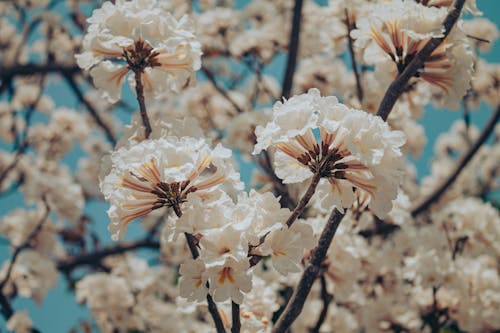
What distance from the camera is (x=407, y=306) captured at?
3.53 m

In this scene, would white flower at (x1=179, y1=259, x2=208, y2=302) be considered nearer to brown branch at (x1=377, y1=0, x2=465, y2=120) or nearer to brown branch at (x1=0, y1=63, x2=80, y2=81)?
brown branch at (x1=377, y1=0, x2=465, y2=120)

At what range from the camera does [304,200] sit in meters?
1.31

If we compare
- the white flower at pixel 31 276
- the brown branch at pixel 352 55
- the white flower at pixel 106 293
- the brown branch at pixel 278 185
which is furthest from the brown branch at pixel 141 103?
the white flower at pixel 106 293

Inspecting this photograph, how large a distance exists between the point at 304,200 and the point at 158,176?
36 centimetres

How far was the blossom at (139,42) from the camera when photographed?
1.63 m

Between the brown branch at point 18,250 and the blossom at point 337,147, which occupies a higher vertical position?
the blossom at point 337,147

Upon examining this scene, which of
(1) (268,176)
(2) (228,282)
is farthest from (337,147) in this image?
(1) (268,176)

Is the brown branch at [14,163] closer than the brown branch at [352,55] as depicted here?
No

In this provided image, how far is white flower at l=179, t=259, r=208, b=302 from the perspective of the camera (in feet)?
4.35

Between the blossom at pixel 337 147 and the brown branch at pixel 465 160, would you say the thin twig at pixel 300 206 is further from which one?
the brown branch at pixel 465 160

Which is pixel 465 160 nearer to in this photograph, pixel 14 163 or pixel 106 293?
pixel 106 293

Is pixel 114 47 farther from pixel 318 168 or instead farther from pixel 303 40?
pixel 303 40

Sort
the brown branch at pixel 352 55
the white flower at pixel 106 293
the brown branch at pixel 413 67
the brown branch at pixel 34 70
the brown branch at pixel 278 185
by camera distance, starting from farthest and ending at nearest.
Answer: the brown branch at pixel 34 70 → the white flower at pixel 106 293 → the brown branch at pixel 352 55 → the brown branch at pixel 278 185 → the brown branch at pixel 413 67

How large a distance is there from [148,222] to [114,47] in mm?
4565
